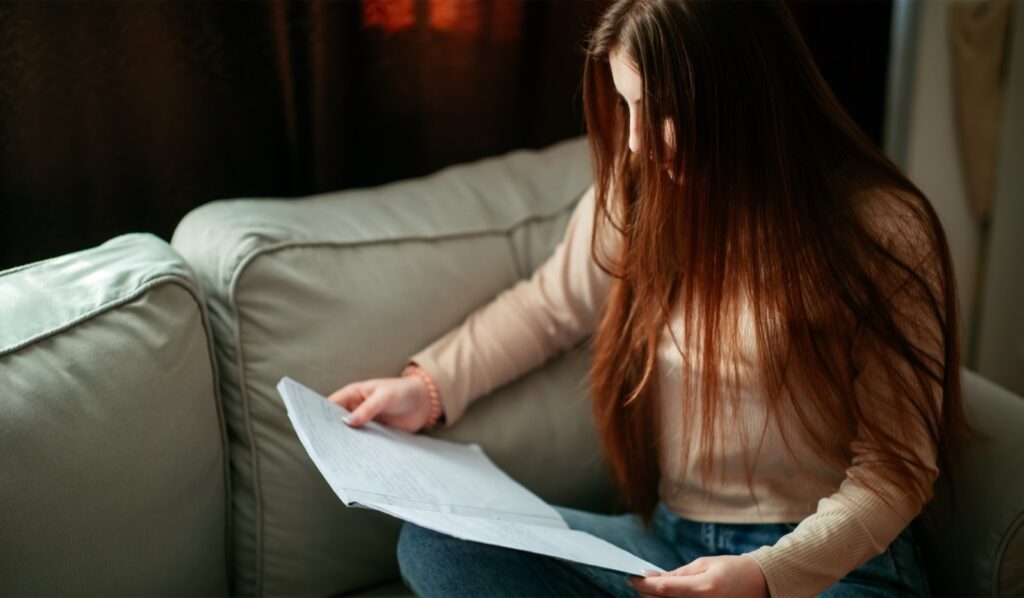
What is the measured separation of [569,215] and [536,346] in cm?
21

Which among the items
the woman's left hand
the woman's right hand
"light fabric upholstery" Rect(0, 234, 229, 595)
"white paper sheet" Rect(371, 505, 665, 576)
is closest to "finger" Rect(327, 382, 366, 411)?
A: the woman's right hand

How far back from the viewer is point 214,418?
1.01 metres

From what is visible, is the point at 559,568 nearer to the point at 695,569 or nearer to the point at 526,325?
the point at 695,569

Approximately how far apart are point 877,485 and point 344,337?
1.92 ft

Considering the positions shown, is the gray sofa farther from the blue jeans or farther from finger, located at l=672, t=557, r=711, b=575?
finger, located at l=672, t=557, r=711, b=575

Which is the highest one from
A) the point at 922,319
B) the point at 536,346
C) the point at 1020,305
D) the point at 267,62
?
the point at 267,62

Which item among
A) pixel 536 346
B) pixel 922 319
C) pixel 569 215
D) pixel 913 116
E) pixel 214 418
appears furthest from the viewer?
pixel 913 116

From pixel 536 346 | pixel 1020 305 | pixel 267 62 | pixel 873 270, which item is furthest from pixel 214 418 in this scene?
pixel 1020 305

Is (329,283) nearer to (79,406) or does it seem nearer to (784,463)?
(79,406)

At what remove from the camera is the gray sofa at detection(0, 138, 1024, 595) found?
875 millimetres

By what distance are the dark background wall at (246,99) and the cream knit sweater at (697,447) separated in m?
0.24

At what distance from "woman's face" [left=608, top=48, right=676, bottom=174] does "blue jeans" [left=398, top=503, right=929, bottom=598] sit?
406mm

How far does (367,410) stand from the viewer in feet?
3.24

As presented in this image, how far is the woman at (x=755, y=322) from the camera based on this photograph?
82 centimetres
